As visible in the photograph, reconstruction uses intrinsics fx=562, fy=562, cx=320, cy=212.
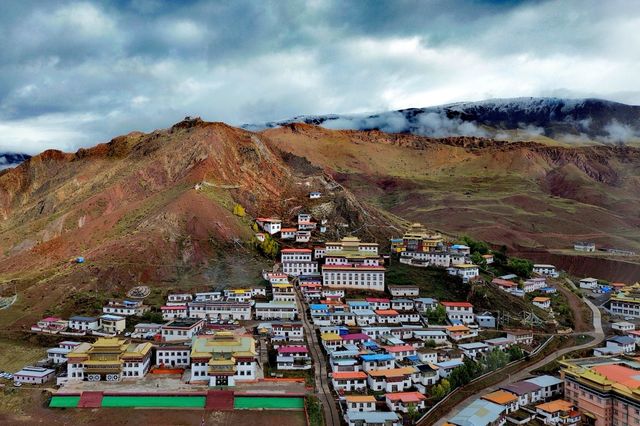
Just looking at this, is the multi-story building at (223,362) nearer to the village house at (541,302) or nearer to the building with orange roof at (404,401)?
the building with orange roof at (404,401)

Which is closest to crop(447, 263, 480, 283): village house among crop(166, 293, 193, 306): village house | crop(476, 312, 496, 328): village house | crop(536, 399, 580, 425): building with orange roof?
crop(476, 312, 496, 328): village house

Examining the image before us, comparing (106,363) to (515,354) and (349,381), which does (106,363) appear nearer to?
(349,381)

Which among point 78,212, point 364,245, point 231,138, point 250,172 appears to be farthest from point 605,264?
point 78,212

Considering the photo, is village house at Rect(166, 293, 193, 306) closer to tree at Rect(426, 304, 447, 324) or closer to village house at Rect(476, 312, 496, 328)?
tree at Rect(426, 304, 447, 324)

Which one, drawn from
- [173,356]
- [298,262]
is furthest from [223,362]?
[298,262]

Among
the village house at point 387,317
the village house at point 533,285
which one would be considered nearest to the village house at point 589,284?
the village house at point 533,285
